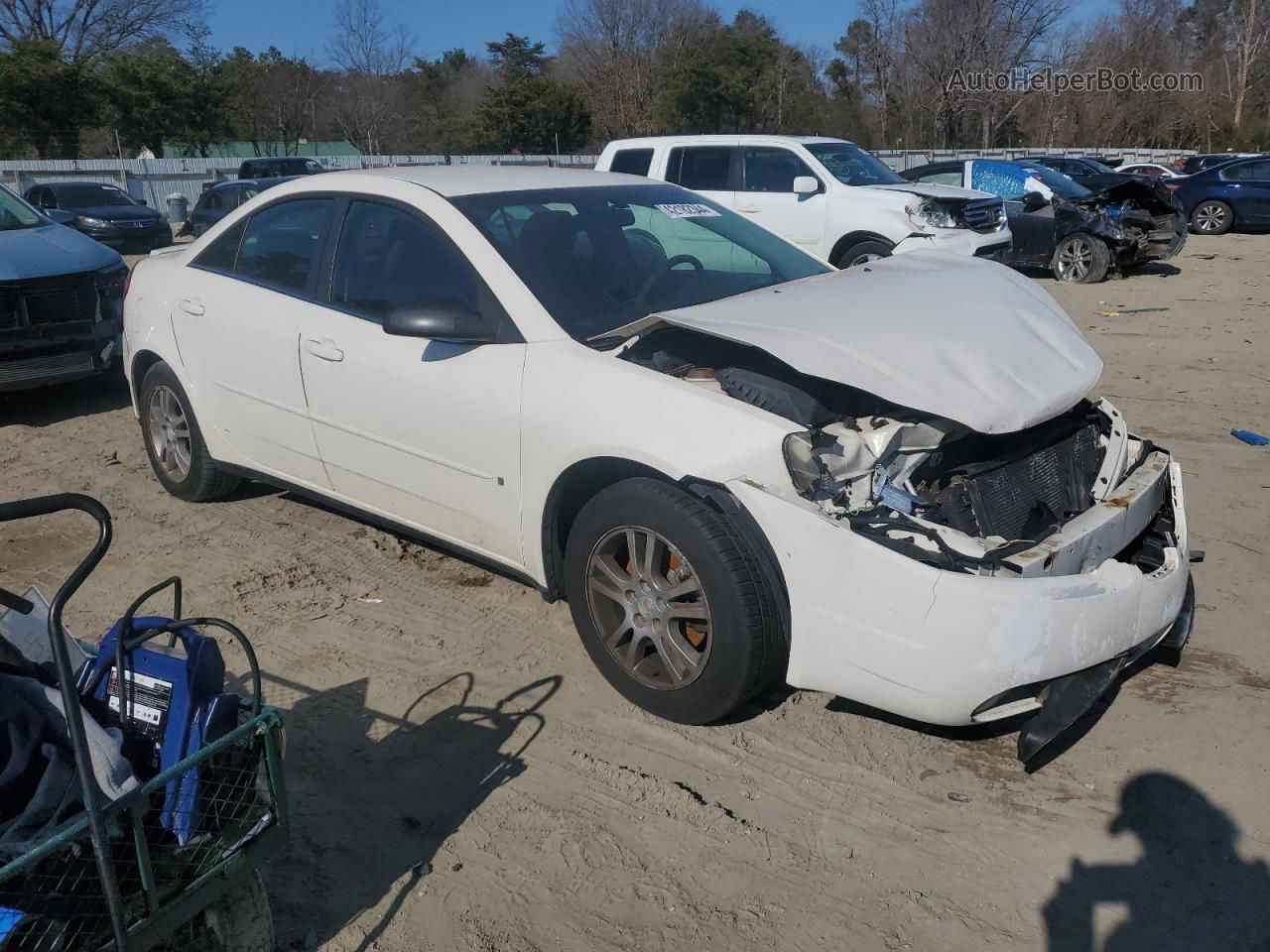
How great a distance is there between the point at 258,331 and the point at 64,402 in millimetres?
4241

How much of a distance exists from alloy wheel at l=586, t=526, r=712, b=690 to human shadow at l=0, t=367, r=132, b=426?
18.0 feet

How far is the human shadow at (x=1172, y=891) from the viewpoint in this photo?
2557 mm

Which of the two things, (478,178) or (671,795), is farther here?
(478,178)

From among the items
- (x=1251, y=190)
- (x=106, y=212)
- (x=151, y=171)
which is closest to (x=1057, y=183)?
(x=1251, y=190)

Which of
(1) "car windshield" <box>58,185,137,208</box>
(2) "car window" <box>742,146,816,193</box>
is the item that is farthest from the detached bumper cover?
(1) "car windshield" <box>58,185,137,208</box>

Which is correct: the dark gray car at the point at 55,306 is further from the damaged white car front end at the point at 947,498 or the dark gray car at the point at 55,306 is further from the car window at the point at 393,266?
the damaged white car front end at the point at 947,498

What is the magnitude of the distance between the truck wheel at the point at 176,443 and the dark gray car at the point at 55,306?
1915 millimetres

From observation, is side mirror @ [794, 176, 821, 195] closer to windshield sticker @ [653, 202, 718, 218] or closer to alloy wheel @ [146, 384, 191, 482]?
windshield sticker @ [653, 202, 718, 218]

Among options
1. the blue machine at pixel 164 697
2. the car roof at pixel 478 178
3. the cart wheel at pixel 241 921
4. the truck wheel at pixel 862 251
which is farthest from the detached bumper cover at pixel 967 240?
the cart wheel at pixel 241 921

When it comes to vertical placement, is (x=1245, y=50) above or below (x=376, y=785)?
above

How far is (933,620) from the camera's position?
2.80 m

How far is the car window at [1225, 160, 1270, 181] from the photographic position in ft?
66.8

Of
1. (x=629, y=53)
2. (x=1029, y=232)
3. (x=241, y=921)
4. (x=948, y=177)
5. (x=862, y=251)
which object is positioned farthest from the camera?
(x=629, y=53)

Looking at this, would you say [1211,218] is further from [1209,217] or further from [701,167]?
[701,167]
